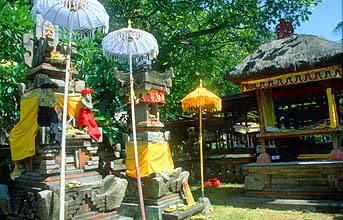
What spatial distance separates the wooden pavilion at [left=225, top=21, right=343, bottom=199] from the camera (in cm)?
884

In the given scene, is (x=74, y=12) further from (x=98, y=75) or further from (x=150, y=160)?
(x=98, y=75)

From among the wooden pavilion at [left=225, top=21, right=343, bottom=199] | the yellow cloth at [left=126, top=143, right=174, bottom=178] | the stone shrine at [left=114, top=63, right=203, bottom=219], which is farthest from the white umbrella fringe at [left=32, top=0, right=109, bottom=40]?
the wooden pavilion at [left=225, top=21, right=343, bottom=199]

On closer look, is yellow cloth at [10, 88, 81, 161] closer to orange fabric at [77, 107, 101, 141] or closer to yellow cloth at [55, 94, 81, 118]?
yellow cloth at [55, 94, 81, 118]

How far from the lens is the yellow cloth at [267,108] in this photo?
34.3ft

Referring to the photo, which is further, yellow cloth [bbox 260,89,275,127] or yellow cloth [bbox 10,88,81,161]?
yellow cloth [bbox 260,89,275,127]

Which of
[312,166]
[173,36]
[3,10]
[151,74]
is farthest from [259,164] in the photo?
[3,10]

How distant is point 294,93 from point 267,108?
1.11 meters

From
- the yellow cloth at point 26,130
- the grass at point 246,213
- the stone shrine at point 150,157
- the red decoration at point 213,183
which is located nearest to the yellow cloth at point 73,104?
the yellow cloth at point 26,130

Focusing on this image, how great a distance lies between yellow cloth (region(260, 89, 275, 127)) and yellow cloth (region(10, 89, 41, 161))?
6858 mm

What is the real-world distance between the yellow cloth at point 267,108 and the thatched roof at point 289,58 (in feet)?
2.97

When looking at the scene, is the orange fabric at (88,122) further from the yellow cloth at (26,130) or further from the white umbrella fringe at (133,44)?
the white umbrella fringe at (133,44)

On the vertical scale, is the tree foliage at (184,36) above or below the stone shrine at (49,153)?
above

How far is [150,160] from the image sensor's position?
8164 millimetres

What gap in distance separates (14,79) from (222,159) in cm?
844
